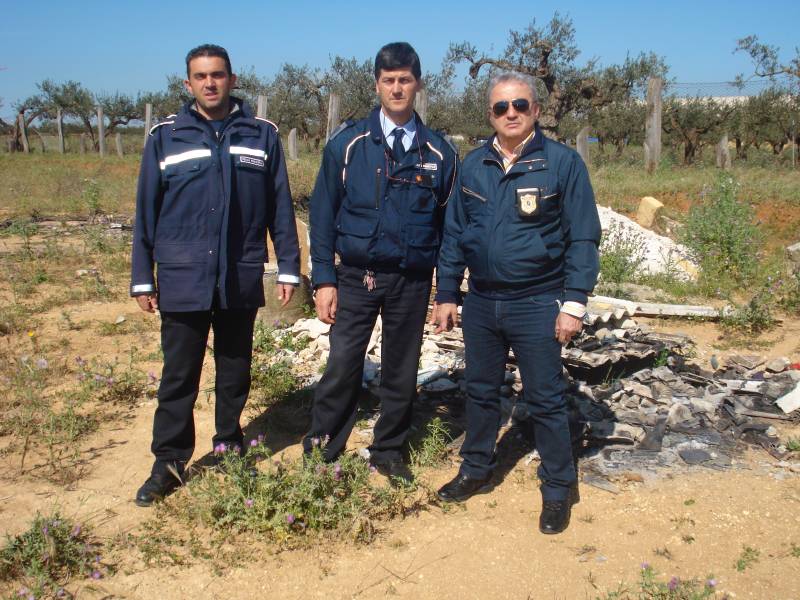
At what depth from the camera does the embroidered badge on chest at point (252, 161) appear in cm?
336

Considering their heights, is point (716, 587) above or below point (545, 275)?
below

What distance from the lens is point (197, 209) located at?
130 inches

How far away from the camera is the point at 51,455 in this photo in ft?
12.8

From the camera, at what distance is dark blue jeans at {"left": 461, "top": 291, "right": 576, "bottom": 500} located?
10.5ft

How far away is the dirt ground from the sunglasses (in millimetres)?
1967

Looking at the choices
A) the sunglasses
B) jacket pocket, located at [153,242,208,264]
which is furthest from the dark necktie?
jacket pocket, located at [153,242,208,264]

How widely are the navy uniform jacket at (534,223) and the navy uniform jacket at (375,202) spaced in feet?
0.78

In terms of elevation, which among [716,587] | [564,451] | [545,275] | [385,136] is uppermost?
[385,136]

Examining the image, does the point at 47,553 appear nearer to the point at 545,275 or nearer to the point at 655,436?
the point at 545,275

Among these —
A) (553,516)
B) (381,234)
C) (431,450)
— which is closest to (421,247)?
(381,234)

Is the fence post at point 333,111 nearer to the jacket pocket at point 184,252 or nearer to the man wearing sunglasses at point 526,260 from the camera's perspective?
the jacket pocket at point 184,252

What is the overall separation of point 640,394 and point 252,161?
3.04 m

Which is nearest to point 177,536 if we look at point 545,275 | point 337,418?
point 337,418

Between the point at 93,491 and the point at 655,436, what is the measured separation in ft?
10.5
